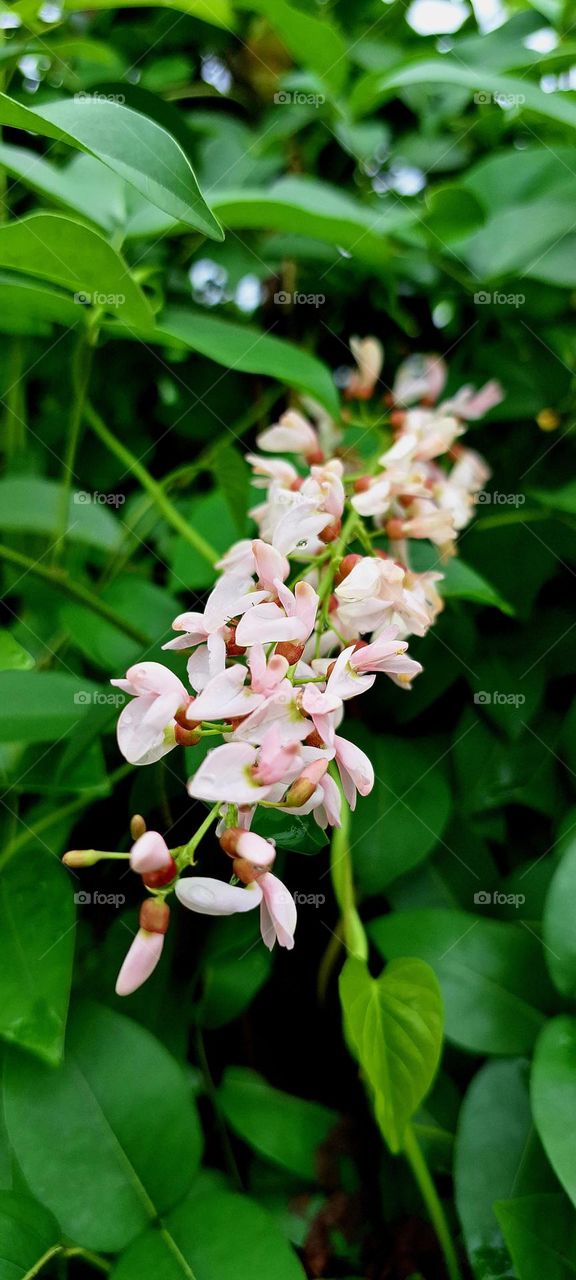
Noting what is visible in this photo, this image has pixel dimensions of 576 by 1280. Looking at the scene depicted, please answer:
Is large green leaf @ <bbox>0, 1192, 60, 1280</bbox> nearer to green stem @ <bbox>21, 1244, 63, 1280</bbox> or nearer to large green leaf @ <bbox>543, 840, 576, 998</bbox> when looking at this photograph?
green stem @ <bbox>21, 1244, 63, 1280</bbox>

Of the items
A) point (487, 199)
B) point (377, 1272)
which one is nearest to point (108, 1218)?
point (377, 1272)

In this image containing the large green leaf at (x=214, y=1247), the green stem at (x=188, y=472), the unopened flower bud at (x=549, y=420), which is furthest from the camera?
the unopened flower bud at (x=549, y=420)

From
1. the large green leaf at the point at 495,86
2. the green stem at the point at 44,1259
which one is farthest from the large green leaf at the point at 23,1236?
the large green leaf at the point at 495,86

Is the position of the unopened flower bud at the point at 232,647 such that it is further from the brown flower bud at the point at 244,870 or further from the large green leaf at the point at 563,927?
the large green leaf at the point at 563,927

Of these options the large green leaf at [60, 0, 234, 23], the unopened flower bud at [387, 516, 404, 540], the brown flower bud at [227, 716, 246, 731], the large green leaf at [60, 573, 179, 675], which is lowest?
the large green leaf at [60, 573, 179, 675]

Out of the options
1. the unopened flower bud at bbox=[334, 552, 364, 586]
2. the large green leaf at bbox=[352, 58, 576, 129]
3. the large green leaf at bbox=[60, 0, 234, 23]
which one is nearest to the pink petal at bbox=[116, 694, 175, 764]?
the unopened flower bud at bbox=[334, 552, 364, 586]
